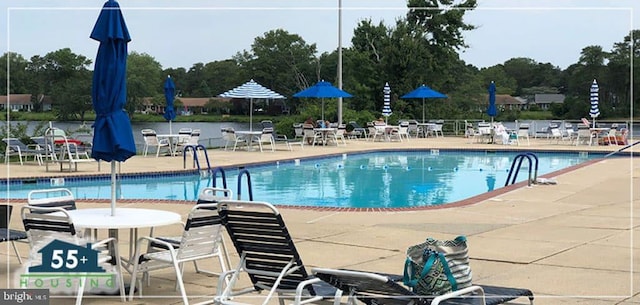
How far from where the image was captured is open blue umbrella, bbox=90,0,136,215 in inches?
209

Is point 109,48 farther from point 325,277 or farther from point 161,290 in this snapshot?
point 325,277

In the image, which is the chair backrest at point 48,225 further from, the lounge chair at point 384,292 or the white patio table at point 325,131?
the white patio table at point 325,131

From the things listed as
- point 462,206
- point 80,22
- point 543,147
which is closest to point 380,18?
point 543,147

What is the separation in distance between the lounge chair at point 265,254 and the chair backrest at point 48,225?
974 mm

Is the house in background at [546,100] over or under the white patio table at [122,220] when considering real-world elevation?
over

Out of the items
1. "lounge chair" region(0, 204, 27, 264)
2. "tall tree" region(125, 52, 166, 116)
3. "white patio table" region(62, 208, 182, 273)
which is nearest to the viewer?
"white patio table" region(62, 208, 182, 273)

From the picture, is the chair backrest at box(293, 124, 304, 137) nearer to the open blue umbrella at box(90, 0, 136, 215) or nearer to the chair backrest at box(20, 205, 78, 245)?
the open blue umbrella at box(90, 0, 136, 215)

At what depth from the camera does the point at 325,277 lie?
3.72 meters

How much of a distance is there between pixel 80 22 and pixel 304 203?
468cm

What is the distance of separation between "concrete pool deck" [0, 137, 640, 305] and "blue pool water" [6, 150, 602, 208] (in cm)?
243

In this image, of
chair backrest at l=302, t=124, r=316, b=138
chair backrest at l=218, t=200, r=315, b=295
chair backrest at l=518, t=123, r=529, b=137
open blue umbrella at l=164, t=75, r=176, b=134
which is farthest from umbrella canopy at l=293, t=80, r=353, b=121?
chair backrest at l=218, t=200, r=315, b=295

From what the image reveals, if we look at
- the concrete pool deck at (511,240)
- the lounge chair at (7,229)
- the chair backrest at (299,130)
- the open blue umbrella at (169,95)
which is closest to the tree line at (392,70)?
the chair backrest at (299,130)

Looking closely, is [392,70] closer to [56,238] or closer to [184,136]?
[184,136]

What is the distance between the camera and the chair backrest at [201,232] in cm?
484
